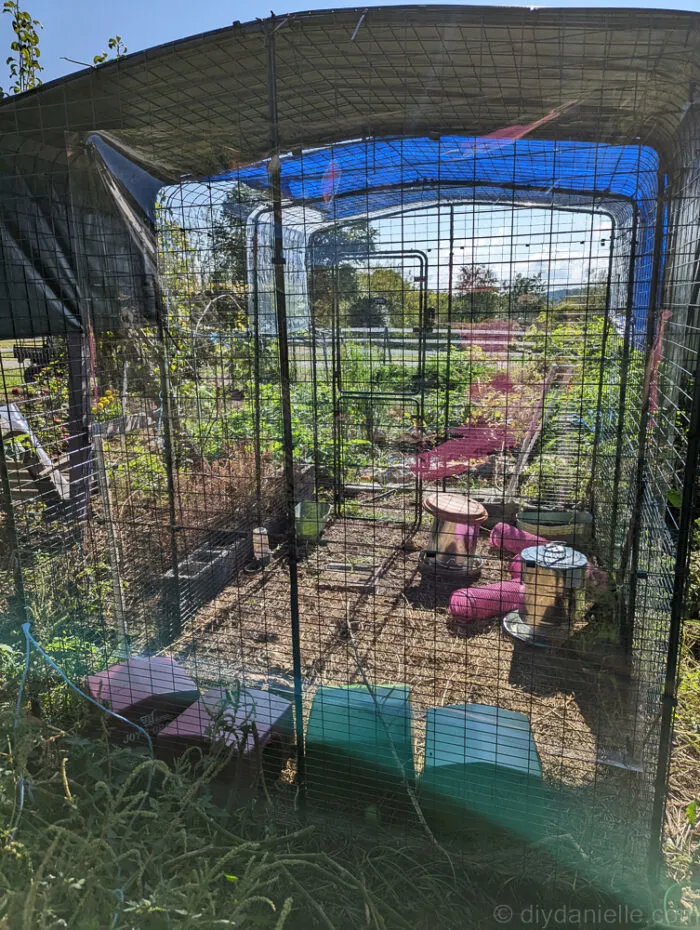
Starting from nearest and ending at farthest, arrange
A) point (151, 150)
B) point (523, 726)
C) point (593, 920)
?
point (593, 920) → point (523, 726) → point (151, 150)

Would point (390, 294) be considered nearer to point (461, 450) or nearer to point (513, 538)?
point (461, 450)

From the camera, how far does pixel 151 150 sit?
2.82m

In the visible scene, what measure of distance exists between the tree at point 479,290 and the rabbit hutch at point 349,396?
42 mm

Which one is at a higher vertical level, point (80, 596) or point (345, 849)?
point (80, 596)

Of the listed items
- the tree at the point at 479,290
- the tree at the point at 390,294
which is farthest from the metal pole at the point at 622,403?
the tree at the point at 390,294

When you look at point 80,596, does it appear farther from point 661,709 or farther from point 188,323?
point 661,709

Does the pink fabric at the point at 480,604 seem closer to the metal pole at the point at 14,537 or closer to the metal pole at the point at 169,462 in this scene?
the metal pole at the point at 169,462

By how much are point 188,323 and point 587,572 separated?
113 inches

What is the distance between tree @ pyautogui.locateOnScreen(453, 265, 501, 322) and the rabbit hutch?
42 millimetres

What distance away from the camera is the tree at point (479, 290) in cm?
456

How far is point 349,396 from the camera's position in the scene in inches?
208

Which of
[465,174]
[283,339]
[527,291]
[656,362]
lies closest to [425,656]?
[656,362]

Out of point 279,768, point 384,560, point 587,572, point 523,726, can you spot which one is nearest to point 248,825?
point 279,768

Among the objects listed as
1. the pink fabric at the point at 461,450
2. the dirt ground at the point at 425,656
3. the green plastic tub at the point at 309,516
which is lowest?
the dirt ground at the point at 425,656
